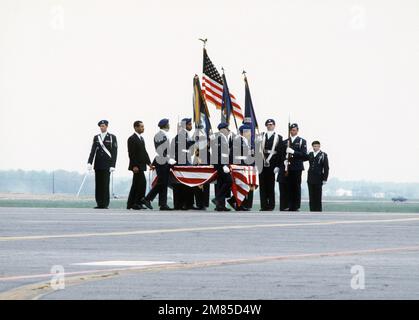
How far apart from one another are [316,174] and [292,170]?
1.36 metres

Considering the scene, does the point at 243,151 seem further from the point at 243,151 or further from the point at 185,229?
the point at 185,229

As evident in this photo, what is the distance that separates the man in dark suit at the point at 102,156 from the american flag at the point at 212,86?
4.98 metres

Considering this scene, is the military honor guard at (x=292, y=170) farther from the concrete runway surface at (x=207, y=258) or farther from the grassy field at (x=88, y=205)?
the concrete runway surface at (x=207, y=258)

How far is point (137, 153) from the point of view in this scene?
3281cm

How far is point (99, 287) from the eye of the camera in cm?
1203

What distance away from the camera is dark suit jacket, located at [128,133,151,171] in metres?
32.8

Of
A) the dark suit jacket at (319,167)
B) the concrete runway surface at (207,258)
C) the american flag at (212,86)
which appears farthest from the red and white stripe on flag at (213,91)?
the concrete runway surface at (207,258)

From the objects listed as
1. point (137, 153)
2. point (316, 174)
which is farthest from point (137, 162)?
point (316, 174)

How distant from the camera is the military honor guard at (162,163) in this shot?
3219cm

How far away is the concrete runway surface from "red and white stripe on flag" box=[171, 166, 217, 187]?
7004 mm

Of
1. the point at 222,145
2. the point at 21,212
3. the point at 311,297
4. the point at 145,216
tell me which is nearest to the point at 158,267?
the point at 311,297


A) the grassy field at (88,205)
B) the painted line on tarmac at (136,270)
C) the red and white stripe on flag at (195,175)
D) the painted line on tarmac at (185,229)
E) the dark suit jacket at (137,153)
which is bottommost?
the painted line on tarmac at (136,270)

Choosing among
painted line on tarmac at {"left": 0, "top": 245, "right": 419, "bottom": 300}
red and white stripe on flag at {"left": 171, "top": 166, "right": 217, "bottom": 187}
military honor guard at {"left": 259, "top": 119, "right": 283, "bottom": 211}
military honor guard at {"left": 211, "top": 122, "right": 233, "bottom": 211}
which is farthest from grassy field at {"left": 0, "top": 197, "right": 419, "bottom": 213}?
painted line on tarmac at {"left": 0, "top": 245, "right": 419, "bottom": 300}

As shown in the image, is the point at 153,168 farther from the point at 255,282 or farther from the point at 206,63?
the point at 255,282
